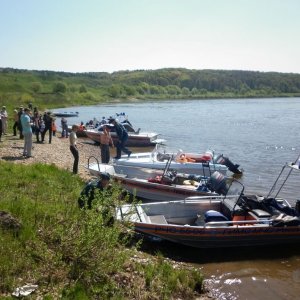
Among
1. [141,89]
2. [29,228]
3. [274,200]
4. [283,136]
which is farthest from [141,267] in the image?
[141,89]

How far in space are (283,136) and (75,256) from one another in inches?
1374

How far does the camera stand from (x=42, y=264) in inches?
265

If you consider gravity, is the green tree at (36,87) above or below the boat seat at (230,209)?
above

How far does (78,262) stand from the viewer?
262 inches

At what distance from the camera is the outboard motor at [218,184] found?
45.5 feet

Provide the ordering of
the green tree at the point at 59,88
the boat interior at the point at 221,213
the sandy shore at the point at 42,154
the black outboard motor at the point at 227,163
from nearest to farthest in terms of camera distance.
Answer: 1. the boat interior at the point at 221,213
2. the sandy shore at the point at 42,154
3. the black outboard motor at the point at 227,163
4. the green tree at the point at 59,88

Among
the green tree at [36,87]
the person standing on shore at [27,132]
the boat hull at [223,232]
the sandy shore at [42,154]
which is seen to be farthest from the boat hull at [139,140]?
the green tree at [36,87]

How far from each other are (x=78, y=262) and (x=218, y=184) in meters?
8.17

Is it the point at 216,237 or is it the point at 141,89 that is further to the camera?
the point at 141,89

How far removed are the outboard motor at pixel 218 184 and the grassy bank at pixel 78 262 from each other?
229 inches

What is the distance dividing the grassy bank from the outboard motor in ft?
19.0

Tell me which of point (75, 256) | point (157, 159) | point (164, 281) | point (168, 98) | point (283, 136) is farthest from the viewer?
point (168, 98)

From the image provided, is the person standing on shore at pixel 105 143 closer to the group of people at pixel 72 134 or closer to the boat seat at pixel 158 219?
the group of people at pixel 72 134

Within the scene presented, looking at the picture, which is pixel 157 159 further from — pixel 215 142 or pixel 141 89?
pixel 141 89
